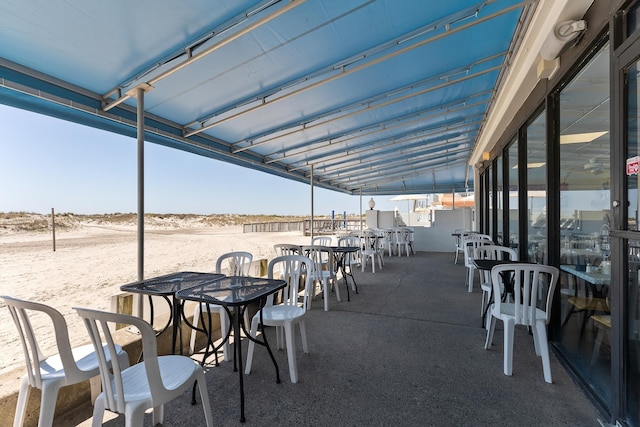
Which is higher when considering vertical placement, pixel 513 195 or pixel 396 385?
pixel 513 195

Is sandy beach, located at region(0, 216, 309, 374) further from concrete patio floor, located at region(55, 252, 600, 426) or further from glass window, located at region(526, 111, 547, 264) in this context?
glass window, located at region(526, 111, 547, 264)

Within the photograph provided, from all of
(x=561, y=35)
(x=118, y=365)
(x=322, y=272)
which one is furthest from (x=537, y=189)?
(x=118, y=365)

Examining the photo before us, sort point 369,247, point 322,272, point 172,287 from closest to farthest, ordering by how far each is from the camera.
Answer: point 172,287 → point 322,272 → point 369,247

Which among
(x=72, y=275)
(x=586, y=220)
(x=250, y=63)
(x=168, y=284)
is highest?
(x=250, y=63)

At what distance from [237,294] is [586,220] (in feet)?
8.43

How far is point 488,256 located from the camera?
4.61m

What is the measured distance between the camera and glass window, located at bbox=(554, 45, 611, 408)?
192cm

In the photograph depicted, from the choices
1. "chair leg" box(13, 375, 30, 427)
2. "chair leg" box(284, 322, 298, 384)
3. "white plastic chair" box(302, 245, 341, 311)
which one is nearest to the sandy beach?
"chair leg" box(13, 375, 30, 427)

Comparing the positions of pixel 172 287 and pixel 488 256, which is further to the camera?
pixel 488 256

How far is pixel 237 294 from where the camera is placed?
1979 mm

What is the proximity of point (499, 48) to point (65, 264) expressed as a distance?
12321 millimetres

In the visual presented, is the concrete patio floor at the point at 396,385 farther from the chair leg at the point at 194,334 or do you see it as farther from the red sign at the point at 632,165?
the red sign at the point at 632,165

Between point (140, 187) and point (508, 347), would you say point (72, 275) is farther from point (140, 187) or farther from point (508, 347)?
point (508, 347)

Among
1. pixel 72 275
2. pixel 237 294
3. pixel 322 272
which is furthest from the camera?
pixel 72 275
